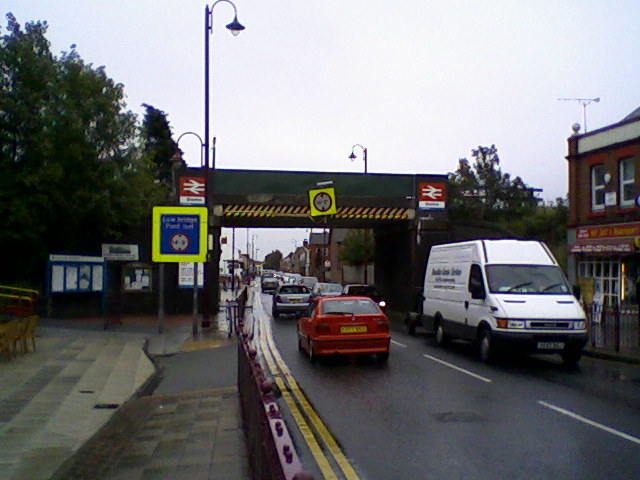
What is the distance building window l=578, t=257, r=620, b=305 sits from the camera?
1038 inches

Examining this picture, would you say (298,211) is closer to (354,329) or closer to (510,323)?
(354,329)

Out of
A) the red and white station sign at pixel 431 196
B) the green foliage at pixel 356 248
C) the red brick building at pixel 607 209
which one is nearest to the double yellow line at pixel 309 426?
the red brick building at pixel 607 209

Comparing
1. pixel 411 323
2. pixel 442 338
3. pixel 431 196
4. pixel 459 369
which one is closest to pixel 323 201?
pixel 431 196

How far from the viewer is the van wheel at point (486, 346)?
14.5 meters

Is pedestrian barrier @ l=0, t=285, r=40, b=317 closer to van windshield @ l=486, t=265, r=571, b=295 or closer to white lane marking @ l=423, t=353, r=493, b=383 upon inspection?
white lane marking @ l=423, t=353, r=493, b=383

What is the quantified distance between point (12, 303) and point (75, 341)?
216 inches

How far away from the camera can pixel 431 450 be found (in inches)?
289

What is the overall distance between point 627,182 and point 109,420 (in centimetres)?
2205

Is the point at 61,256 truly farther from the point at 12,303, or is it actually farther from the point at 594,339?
the point at 594,339

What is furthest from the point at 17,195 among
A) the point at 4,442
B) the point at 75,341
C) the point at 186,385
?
the point at 4,442

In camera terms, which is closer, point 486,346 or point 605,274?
point 486,346

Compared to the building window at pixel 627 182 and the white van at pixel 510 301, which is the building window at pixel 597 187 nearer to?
the building window at pixel 627 182

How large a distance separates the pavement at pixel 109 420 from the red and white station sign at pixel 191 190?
13.9 meters

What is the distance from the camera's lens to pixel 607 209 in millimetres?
26500
